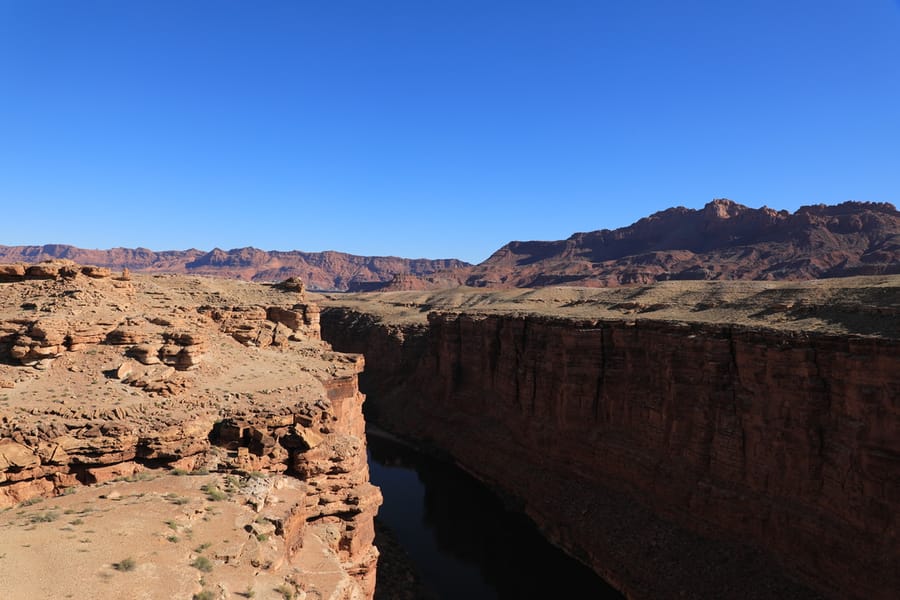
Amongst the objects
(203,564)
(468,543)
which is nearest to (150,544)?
(203,564)

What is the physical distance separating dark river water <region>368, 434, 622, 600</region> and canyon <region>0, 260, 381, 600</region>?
1463cm

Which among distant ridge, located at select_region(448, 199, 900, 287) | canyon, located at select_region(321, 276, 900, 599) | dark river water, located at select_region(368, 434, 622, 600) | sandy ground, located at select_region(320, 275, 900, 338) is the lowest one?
dark river water, located at select_region(368, 434, 622, 600)

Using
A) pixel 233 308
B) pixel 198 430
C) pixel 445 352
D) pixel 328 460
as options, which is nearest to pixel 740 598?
pixel 328 460

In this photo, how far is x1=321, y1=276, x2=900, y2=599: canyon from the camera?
2417cm

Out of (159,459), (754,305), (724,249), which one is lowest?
(159,459)

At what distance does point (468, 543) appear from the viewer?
37312mm

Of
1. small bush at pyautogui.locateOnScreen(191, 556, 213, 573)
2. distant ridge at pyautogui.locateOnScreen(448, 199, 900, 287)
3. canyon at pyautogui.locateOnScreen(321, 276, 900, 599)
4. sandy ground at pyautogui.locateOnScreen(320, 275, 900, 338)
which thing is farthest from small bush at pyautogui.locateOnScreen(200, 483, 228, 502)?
distant ridge at pyautogui.locateOnScreen(448, 199, 900, 287)

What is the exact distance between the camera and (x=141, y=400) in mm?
16766

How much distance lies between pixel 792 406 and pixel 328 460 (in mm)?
23060

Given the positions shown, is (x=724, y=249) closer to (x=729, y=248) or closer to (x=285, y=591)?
(x=729, y=248)

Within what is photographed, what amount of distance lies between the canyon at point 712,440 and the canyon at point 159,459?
1890 cm

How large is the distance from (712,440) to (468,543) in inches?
682

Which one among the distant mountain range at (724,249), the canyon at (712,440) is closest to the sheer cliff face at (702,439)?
the canyon at (712,440)

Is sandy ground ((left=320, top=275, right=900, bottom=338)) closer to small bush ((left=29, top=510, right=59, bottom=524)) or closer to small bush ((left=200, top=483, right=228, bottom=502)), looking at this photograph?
small bush ((left=200, top=483, right=228, bottom=502))
